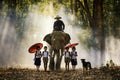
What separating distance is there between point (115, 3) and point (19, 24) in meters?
13.1

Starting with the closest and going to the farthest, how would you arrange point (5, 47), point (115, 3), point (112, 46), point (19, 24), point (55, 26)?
1. point (55, 26)
2. point (5, 47)
3. point (115, 3)
4. point (19, 24)
5. point (112, 46)

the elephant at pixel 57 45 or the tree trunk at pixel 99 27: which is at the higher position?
the tree trunk at pixel 99 27

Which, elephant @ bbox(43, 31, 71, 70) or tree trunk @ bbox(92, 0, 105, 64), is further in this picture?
tree trunk @ bbox(92, 0, 105, 64)

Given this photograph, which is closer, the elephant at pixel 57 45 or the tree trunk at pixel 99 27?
the elephant at pixel 57 45

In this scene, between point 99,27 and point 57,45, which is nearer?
point 57,45

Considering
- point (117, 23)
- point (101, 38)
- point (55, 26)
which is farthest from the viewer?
point (117, 23)

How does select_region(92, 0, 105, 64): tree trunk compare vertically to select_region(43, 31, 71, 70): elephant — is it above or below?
above

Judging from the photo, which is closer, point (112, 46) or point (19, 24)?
point (19, 24)

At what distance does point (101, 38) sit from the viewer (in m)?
26.3

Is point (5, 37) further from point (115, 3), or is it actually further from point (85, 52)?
point (115, 3)

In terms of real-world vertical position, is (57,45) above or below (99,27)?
below

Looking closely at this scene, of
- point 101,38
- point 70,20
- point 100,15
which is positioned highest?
point 70,20

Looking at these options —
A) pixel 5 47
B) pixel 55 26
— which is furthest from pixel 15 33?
pixel 55 26

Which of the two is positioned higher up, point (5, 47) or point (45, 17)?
point (45, 17)
